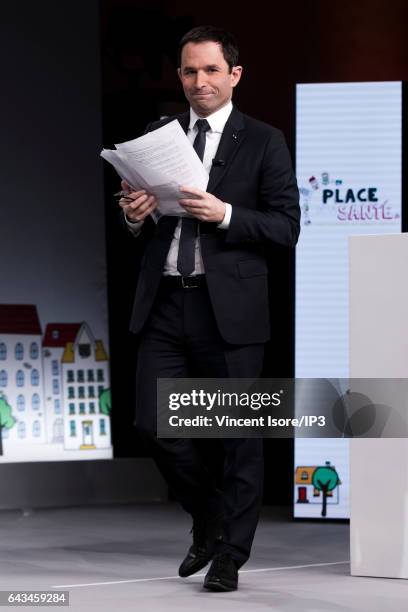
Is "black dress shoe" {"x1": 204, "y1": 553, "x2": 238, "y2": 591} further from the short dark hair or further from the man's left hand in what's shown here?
the short dark hair

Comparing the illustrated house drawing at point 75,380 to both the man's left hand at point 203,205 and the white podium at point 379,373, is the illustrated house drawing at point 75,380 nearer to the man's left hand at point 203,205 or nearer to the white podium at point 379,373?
the white podium at point 379,373

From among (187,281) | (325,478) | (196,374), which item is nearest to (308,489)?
(325,478)

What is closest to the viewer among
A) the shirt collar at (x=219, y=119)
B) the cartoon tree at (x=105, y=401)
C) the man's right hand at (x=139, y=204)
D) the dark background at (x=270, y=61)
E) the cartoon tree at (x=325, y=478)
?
the man's right hand at (x=139, y=204)

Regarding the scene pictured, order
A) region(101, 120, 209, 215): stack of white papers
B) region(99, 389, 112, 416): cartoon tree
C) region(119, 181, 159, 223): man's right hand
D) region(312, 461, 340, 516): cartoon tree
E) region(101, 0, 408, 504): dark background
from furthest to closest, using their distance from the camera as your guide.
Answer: region(99, 389, 112, 416): cartoon tree → region(101, 0, 408, 504): dark background → region(312, 461, 340, 516): cartoon tree → region(119, 181, 159, 223): man's right hand → region(101, 120, 209, 215): stack of white papers

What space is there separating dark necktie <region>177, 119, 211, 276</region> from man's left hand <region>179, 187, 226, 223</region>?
4.6 inches

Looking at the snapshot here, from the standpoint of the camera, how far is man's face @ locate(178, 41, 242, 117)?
341cm

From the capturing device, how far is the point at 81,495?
538 cm

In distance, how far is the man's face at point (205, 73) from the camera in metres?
3.41

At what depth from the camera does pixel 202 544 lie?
357cm

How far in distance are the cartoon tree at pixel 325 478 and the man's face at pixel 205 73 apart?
5.74 ft

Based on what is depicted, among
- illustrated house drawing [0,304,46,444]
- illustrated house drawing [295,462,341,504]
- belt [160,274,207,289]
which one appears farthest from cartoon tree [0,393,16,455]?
belt [160,274,207,289]

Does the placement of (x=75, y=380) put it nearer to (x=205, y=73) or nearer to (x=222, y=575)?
(x=222, y=575)

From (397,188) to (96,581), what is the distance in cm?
193

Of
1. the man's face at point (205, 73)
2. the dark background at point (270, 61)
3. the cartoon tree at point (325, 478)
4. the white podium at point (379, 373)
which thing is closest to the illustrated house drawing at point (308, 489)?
the cartoon tree at point (325, 478)
